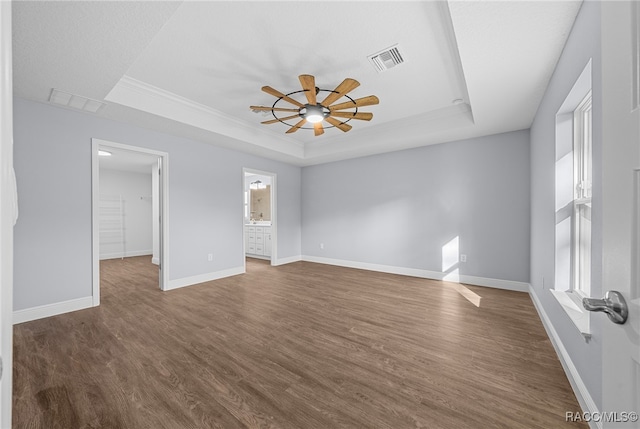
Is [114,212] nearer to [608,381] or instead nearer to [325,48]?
[325,48]

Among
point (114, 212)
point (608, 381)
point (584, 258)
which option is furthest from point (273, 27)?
point (114, 212)

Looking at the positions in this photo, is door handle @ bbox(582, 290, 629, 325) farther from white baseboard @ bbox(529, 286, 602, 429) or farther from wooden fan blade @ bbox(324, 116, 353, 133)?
wooden fan blade @ bbox(324, 116, 353, 133)

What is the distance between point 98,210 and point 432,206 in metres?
4.94

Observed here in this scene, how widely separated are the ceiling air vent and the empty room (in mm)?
17

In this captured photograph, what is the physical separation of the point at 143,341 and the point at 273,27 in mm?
2922

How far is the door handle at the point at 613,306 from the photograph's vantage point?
1.79 feet

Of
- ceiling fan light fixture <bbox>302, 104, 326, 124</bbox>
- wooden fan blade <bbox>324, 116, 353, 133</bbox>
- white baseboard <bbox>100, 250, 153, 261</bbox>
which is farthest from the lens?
white baseboard <bbox>100, 250, 153, 261</bbox>

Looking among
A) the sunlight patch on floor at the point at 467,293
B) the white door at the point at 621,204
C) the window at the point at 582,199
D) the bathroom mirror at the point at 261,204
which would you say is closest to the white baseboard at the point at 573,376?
the window at the point at 582,199

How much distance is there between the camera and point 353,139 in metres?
4.80

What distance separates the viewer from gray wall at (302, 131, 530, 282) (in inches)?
151

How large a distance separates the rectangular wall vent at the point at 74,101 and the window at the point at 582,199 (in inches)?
181

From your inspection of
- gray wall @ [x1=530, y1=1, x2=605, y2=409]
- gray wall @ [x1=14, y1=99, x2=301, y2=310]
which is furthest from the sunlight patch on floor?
gray wall @ [x1=14, y1=99, x2=301, y2=310]

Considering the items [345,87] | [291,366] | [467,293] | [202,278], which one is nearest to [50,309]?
[202,278]

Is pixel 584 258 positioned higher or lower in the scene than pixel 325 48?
lower
